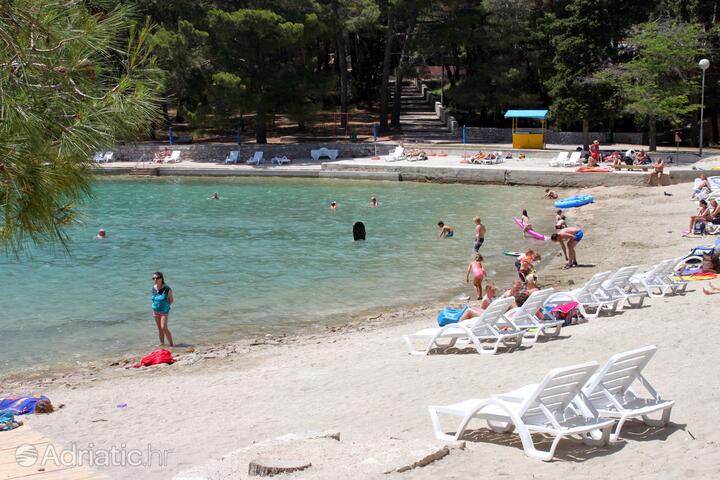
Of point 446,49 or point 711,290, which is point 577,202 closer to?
point 711,290

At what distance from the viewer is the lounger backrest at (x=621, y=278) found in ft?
42.3

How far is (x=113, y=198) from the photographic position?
3575 centimetres

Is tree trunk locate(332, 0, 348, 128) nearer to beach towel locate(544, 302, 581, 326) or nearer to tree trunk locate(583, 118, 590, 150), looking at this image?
tree trunk locate(583, 118, 590, 150)

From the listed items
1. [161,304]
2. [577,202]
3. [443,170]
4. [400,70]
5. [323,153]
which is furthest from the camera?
[400,70]

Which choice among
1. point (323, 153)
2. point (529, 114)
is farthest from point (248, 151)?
point (529, 114)

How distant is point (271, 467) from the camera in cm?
589

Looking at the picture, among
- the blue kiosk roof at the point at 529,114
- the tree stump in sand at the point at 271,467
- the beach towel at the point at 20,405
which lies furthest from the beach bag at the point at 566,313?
the blue kiosk roof at the point at 529,114

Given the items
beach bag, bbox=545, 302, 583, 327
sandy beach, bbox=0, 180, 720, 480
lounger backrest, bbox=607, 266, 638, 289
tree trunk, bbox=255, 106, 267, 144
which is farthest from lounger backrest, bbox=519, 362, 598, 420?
tree trunk, bbox=255, 106, 267, 144

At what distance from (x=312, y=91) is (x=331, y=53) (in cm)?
2955

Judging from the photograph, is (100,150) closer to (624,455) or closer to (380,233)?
(624,455)

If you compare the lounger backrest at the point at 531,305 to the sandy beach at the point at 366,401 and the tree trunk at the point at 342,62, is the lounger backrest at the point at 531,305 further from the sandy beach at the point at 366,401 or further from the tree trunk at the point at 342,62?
the tree trunk at the point at 342,62

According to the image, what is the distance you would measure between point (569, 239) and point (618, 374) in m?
12.6

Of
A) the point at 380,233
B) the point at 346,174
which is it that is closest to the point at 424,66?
the point at 346,174

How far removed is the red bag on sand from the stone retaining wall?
32.3 meters
